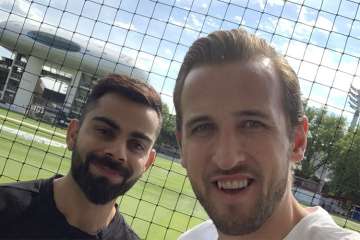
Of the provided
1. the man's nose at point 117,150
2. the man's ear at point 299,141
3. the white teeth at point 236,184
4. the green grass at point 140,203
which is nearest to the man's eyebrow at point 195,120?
the white teeth at point 236,184

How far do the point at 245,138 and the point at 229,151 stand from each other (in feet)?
0.25

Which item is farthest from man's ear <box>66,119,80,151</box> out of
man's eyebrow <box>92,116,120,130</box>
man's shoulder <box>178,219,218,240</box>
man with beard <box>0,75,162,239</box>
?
man's shoulder <box>178,219,218,240</box>

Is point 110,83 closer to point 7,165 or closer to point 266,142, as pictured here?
point 266,142

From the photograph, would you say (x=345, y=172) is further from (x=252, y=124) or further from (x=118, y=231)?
(x=252, y=124)

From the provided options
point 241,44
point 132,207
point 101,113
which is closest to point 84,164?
point 101,113

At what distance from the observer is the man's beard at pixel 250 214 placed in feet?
4.88

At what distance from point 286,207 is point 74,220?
1.19 m

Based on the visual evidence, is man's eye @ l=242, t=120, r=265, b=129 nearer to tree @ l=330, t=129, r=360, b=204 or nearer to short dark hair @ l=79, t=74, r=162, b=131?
short dark hair @ l=79, t=74, r=162, b=131

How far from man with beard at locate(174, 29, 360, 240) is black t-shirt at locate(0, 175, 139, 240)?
2.82 ft

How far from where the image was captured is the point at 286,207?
1.61 metres

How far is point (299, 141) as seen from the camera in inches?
68.2

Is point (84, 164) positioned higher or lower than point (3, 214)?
higher

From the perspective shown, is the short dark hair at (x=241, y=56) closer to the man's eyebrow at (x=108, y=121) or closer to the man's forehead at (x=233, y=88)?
the man's forehead at (x=233, y=88)

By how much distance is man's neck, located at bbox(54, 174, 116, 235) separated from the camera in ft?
7.72
